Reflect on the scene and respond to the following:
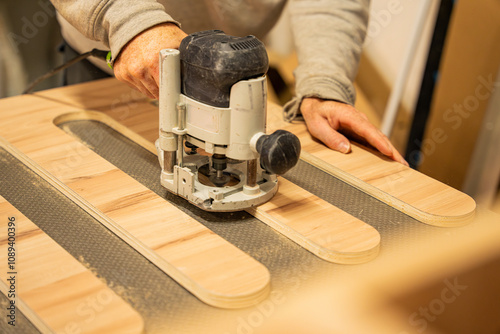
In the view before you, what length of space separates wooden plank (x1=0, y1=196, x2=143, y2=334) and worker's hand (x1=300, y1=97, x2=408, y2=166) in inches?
25.9

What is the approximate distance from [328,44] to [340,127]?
26 centimetres

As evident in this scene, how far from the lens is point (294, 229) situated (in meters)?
0.96

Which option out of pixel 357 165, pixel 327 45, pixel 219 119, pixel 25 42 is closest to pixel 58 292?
pixel 219 119

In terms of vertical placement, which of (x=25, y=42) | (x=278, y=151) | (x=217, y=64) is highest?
(x=217, y=64)

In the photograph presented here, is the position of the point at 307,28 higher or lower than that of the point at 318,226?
higher

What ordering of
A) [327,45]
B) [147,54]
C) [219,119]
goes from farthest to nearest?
[327,45] → [147,54] → [219,119]

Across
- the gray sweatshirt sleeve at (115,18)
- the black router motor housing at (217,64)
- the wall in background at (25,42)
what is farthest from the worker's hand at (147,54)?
the wall in background at (25,42)

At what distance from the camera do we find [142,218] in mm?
958

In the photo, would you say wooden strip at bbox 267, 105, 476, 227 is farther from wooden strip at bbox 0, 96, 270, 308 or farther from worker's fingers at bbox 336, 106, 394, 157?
wooden strip at bbox 0, 96, 270, 308

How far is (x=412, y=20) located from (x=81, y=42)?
1344 millimetres

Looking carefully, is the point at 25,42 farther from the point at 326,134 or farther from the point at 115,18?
the point at 326,134

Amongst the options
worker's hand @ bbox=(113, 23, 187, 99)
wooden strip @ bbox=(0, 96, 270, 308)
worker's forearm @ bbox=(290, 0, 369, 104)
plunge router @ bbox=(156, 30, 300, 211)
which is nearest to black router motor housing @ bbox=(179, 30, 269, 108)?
plunge router @ bbox=(156, 30, 300, 211)

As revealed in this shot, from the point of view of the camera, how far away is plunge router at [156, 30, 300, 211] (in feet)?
2.90

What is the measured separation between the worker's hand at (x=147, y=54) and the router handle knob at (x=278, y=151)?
27 cm
